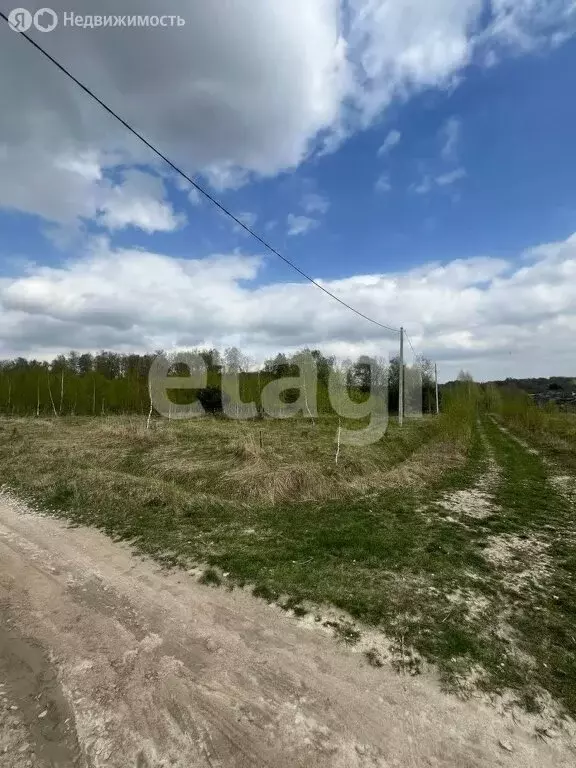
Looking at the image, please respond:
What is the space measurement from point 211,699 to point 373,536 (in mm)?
4004

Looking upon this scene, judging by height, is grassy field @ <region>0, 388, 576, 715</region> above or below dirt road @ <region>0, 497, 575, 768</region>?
below

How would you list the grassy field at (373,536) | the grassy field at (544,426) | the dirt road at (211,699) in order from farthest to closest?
the grassy field at (544,426), the grassy field at (373,536), the dirt road at (211,699)

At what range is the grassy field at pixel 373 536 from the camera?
11.5 ft

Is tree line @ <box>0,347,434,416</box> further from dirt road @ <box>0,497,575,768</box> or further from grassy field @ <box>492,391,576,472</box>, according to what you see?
dirt road @ <box>0,497,575,768</box>

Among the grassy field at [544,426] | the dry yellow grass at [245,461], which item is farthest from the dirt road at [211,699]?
the grassy field at [544,426]

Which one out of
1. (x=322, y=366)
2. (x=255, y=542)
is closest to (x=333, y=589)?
(x=255, y=542)

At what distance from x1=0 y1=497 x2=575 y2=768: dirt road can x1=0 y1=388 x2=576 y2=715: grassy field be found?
0.38 metres

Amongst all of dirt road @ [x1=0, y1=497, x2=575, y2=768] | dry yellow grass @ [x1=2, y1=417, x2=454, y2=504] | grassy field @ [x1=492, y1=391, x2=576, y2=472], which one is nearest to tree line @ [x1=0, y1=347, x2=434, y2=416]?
grassy field @ [x1=492, y1=391, x2=576, y2=472]

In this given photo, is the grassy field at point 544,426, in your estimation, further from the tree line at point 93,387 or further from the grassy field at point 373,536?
the tree line at point 93,387

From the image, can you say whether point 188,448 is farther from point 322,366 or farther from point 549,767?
point 322,366

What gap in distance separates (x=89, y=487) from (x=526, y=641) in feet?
26.8

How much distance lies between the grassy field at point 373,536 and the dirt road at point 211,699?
385 mm

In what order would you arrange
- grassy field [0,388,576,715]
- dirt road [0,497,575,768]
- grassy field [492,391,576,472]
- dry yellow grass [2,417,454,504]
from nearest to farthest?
dirt road [0,497,575,768] < grassy field [0,388,576,715] < dry yellow grass [2,417,454,504] < grassy field [492,391,576,472]

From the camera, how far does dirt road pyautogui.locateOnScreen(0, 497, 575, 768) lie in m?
2.38
